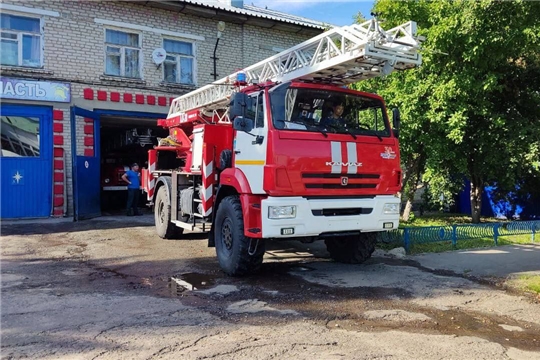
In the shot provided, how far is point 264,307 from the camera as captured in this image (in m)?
5.10

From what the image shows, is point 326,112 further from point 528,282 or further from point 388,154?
point 528,282

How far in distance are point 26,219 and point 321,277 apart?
32.3 ft

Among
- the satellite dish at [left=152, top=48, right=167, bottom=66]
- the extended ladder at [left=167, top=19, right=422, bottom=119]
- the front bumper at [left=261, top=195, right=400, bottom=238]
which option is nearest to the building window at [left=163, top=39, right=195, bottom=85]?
the satellite dish at [left=152, top=48, right=167, bottom=66]

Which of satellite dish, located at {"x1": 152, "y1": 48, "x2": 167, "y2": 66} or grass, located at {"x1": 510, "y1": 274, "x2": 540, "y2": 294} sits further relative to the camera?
satellite dish, located at {"x1": 152, "y1": 48, "x2": 167, "y2": 66}

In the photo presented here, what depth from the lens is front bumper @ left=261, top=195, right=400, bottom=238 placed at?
5.76 meters

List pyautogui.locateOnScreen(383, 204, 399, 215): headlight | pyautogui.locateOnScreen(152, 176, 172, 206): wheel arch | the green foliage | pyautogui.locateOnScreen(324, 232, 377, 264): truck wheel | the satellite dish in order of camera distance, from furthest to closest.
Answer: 1. the satellite dish
2. pyautogui.locateOnScreen(152, 176, 172, 206): wheel arch
3. the green foliage
4. pyautogui.locateOnScreen(324, 232, 377, 264): truck wheel
5. pyautogui.locateOnScreen(383, 204, 399, 215): headlight

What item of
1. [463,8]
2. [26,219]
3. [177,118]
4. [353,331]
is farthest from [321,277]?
[26,219]

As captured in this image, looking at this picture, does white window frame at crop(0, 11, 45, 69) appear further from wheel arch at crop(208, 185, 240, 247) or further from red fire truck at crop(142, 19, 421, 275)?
wheel arch at crop(208, 185, 240, 247)

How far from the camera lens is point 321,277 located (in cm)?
664

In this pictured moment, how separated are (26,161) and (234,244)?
9.27 m

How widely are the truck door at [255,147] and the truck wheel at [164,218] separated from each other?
352 centimetres

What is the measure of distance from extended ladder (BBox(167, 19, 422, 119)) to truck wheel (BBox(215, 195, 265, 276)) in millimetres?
2270

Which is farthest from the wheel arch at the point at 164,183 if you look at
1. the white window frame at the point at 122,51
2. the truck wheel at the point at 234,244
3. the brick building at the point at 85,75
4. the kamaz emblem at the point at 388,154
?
the white window frame at the point at 122,51

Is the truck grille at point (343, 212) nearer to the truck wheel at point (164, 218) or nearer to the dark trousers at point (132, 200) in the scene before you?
the truck wheel at point (164, 218)
